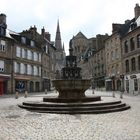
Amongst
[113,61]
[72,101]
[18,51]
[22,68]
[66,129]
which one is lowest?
[66,129]

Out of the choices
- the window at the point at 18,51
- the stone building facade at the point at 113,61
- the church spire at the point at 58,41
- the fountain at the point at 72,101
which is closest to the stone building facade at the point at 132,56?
the stone building facade at the point at 113,61

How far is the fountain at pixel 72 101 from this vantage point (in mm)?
12062

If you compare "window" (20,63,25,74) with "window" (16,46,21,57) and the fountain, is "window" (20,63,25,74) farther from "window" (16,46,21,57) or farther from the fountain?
the fountain

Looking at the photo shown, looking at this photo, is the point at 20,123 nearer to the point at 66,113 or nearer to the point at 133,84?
the point at 66,113

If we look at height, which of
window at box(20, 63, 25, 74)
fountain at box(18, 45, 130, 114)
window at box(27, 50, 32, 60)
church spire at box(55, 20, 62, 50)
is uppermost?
church spire at box(55, 20, 62, 50)

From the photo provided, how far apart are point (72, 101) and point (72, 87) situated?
86 centimetres

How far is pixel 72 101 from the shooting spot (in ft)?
47.1

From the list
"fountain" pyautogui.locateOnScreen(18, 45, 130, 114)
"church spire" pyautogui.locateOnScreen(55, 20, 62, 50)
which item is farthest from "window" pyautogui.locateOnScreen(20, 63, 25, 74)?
"church spire" pyautogui.locateOnScreen(55, 20, 62, 50)

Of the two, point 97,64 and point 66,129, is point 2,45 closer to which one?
point 97,64

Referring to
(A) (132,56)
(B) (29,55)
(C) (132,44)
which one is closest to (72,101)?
(A) (132,56)

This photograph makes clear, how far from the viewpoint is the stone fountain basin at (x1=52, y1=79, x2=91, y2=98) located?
14648 mm

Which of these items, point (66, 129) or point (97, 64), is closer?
point (66, 129)

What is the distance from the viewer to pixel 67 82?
14.6m

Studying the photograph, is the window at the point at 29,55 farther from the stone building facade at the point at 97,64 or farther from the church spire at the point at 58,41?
the church spire at the point at 58,41
